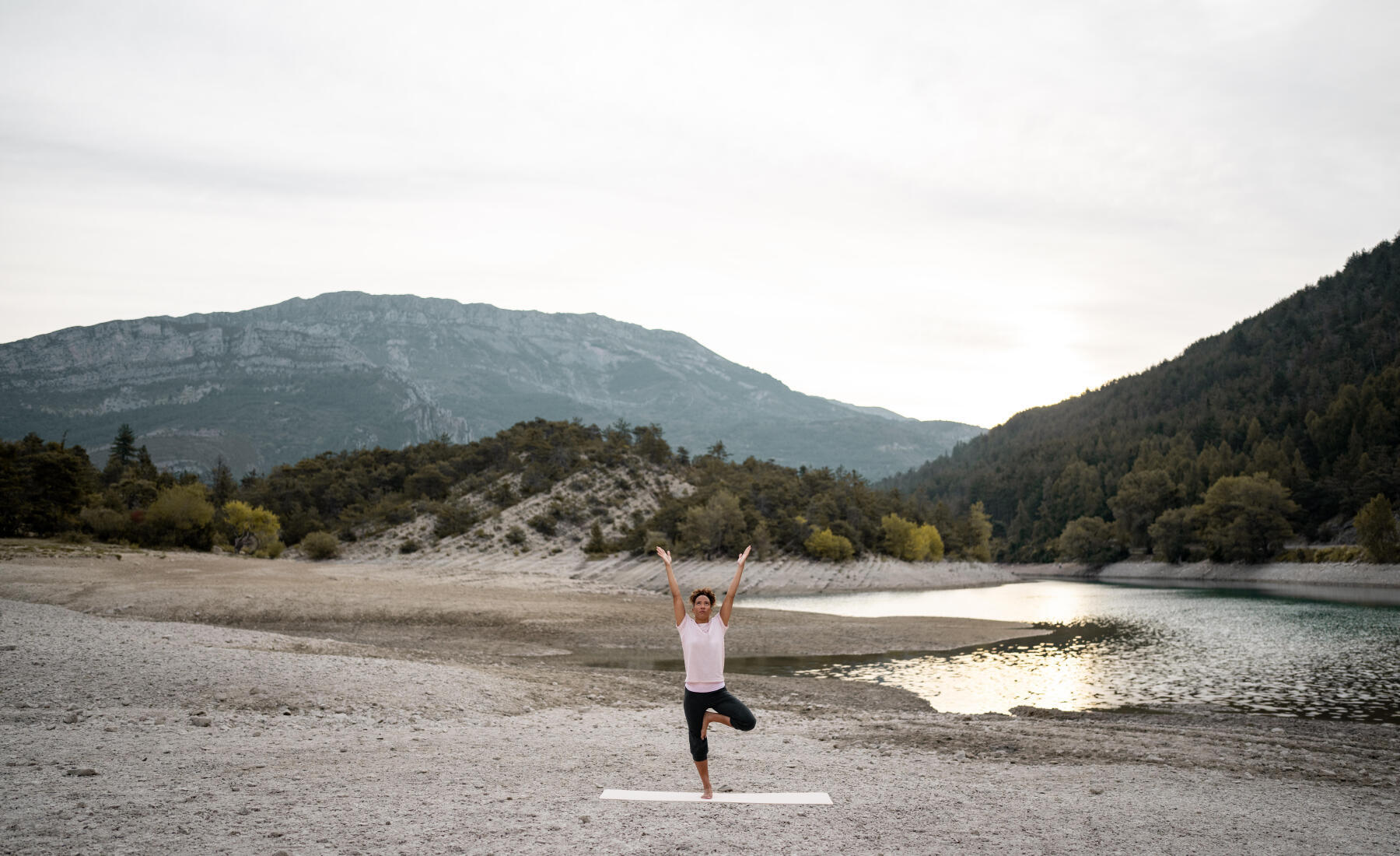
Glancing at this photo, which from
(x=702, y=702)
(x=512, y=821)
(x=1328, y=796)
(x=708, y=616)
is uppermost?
(x=708, y=616)

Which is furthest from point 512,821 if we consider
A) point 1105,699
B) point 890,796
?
point 1105,699

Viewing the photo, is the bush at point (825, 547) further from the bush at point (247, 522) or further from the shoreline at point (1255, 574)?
the bush at point (247, 522)

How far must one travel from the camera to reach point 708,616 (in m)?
10.2

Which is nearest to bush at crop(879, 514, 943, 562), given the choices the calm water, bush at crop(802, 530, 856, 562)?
bush at crop(802, 530, 856, 562)

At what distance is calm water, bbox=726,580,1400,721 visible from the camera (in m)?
24.9

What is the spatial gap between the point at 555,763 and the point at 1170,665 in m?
29.2

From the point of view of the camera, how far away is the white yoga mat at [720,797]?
34.9 ft

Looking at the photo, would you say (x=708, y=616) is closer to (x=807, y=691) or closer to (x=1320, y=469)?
(x=807, y=691)

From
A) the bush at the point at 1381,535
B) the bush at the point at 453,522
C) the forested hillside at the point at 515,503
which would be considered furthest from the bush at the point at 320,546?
the bush at the point at 1381,535

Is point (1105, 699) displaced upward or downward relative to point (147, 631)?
downward

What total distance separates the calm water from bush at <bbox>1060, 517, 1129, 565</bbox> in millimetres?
94425

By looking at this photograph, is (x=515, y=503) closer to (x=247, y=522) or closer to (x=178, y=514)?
(x=247, y=522)

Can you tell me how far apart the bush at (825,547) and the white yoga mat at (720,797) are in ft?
308

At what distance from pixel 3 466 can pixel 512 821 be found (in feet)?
244
